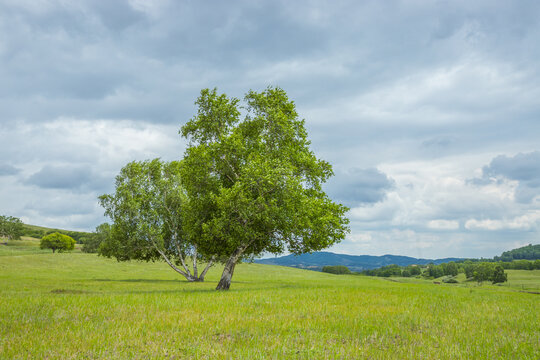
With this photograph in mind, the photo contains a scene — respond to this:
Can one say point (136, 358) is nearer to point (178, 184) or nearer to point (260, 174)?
point (260, 174)

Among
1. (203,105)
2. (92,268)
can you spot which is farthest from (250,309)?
(92,268)

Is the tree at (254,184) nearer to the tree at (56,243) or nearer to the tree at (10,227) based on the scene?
the tree at (56,243)

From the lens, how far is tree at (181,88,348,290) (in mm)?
27422

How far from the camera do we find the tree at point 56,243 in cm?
14650

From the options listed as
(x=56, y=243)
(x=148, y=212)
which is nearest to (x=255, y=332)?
(x=148, y=212)

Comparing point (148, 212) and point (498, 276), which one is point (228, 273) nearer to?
point (148, 212)

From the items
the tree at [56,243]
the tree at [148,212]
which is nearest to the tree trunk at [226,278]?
the tree at [148,212]

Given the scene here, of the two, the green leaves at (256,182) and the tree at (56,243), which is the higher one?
the green leaves at (256,182)

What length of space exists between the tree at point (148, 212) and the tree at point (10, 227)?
129 m

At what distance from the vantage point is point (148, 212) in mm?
53781

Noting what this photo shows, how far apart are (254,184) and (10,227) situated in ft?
554

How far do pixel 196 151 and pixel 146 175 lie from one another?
1107 inches

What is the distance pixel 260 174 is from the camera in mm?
27016

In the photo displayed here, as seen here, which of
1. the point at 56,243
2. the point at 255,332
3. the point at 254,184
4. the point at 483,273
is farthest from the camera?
the point at 483,273
